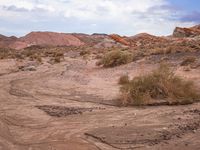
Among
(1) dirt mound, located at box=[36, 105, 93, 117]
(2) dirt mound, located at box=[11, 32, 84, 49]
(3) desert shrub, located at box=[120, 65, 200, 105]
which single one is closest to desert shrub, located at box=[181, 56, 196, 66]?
(3) desert shrub, located at box=[120, 65, 200, 105]

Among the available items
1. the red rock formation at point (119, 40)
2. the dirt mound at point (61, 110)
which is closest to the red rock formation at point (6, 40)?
the red rock formation at point (119, 40)

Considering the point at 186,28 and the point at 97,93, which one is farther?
the point at 186,28

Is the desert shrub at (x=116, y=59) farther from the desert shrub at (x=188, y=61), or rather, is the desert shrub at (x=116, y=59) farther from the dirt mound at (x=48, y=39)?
the dirt mound at (x=48, y=39)

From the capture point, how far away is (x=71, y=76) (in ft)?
88.7

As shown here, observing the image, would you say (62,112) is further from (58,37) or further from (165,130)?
(58,37)

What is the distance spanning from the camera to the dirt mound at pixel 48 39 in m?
125

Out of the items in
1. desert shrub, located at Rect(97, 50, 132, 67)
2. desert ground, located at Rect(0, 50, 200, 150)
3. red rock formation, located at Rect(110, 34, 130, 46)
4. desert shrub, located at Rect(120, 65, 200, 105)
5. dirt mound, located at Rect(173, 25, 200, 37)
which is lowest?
desert ground, located at Rect(0, 50, 200, 150)

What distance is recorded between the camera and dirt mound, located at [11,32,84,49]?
12488cm

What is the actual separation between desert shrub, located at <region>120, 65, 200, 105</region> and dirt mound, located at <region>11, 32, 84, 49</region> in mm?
106032

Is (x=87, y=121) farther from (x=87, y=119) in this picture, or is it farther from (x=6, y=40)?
(x=6, y=40)

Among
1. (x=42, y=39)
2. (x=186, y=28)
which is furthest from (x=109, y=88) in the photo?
(x=42, y=39)

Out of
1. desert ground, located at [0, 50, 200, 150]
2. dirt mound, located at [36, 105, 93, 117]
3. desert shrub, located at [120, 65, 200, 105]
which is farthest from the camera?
desert shrub, located at [120, 65, 200, 105]

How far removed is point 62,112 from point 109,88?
6059 millimetres

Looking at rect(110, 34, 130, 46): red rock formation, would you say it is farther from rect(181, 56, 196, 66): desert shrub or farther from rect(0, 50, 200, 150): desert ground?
rect(0, 50, 200, 150): desert ground
